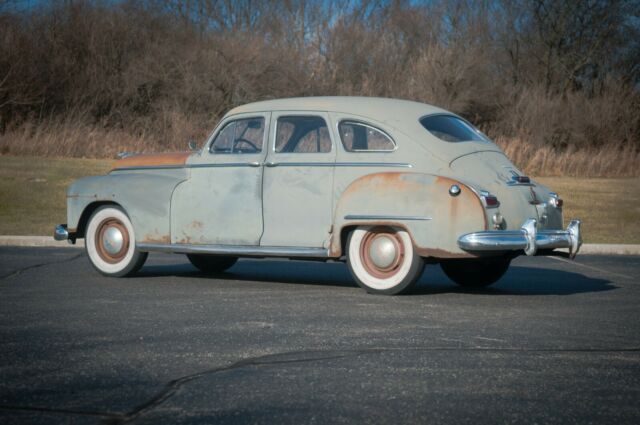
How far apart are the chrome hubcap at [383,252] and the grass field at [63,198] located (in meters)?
8.54

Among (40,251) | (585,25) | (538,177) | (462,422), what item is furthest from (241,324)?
(585,25)

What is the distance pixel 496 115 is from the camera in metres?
39.1

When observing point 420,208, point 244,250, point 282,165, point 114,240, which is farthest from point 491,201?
point 114,240

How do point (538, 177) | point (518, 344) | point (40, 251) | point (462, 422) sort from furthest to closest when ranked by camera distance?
1. point (538, 177)
2. point (40, 251)
3. point (518, 344)
4. point (462, 422)

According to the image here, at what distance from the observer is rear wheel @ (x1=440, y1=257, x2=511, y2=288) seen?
10.6m

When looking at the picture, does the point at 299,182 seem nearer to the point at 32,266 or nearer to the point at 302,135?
the point at 302,135

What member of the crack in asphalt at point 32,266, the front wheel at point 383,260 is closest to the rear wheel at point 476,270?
the front wheel at point 383,260

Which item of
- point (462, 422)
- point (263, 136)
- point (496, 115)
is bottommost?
point (462, 422)

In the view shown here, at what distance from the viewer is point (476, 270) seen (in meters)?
10.6

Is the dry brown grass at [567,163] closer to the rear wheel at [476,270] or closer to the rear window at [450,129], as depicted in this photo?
the rear wheel at [476,270]

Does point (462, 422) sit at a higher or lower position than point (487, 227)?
lower

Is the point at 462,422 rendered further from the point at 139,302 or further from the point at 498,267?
the point at 498,267

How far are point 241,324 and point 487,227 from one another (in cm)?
255

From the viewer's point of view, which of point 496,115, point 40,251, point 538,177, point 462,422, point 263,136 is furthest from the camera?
point 496,115
